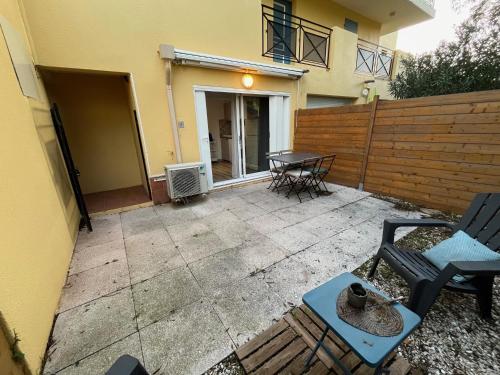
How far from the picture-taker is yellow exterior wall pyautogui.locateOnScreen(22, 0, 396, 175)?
2.92 m

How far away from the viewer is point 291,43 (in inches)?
234

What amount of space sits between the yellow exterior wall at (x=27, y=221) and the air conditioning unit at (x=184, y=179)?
1.58 m

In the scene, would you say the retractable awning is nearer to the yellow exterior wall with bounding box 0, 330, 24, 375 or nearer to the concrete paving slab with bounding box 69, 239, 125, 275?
the concrete paving slab with bounding box 69, 239, 125, 275

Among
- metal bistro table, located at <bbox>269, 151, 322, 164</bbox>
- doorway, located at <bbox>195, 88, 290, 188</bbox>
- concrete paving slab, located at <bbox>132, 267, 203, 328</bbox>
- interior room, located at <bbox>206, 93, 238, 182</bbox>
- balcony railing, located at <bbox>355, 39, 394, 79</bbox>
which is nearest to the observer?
concrete paving slab, located at <bbox>132, 267, 203, 328</bbox>

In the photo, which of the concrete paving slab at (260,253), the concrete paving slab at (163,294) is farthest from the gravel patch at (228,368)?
the concrete paving slab at (260,253)

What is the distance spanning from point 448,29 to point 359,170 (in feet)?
12.9

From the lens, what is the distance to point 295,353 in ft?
4.66

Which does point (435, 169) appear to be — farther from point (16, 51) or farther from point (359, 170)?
point (16, 51)

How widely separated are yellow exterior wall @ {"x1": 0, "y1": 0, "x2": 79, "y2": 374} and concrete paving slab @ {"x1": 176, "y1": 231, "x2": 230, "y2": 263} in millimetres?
1226

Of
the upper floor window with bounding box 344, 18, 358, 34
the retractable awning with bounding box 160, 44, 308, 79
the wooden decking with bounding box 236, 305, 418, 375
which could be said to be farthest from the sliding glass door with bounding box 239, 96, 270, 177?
the upper floor window with bounding box 344, 18, 358, 34

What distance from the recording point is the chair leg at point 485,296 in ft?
5.18

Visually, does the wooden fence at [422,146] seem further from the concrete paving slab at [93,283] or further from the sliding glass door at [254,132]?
the concrete paving slab at [93,283]

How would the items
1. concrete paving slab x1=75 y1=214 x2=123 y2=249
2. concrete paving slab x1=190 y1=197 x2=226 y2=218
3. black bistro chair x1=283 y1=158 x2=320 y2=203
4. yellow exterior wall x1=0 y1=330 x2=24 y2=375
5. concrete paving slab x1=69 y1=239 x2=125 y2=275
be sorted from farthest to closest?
black bistro chair x1=283 y1=158 x2=320 y2=203 → concrete paving slab x1=190 y1=197 x2=226 y2=218 → concrete paving slab x1=75 y1=214 x2=123 y2=249 → concrete paving slab x1=69 y1=239 x2=125 y2=275 → yellow exterior wall x1=0 y1=330 x2=24 y2=375

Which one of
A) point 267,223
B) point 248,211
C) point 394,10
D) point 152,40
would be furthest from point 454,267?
point 394,10
